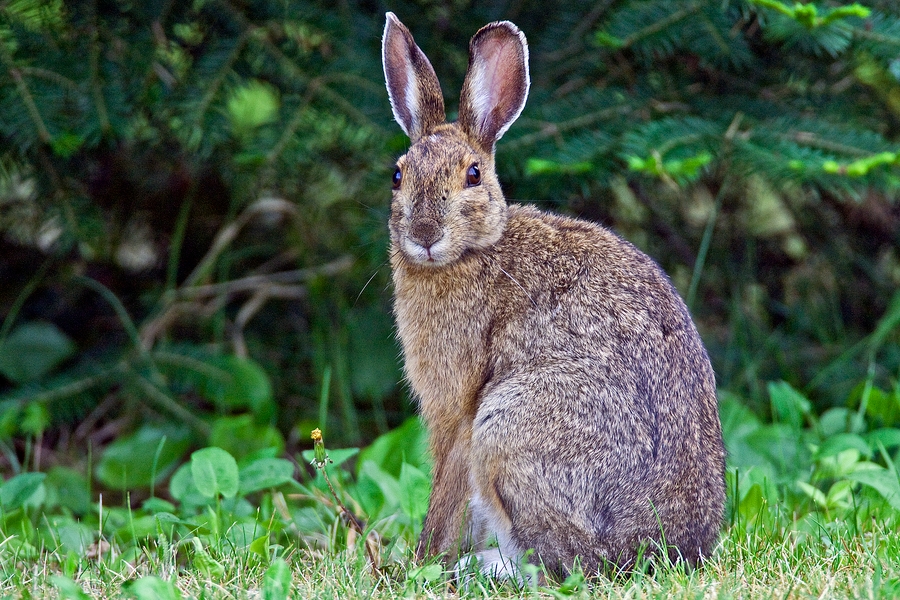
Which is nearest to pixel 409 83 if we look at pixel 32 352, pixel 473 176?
pixel 473 176

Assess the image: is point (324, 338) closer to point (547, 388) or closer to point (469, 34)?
point (469, 34)

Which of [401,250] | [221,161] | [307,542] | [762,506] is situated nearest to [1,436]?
[221,161]

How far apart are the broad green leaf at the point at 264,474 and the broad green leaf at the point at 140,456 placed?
1152mm

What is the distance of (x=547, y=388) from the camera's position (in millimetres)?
3451

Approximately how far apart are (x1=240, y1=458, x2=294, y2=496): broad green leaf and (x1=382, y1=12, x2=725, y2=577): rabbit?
23.0 inches

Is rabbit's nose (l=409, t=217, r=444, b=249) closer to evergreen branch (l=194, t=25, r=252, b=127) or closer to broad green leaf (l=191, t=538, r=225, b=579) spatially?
broad green leaf (l=191, t=538, r=225, b=579)

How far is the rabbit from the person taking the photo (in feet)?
11.0

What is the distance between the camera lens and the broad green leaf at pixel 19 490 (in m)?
3.85

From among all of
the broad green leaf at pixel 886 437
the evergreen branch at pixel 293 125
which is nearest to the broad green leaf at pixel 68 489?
the evergreen branch at pixel 293 125

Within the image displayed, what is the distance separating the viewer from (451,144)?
3.94m

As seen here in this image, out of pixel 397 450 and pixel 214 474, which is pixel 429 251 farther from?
pixel 397 450

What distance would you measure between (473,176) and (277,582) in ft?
5.70

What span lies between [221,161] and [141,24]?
0.88 m

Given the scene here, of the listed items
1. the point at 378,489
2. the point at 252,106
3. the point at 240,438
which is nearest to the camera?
the point at 378,489
